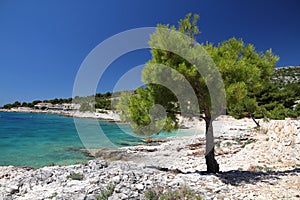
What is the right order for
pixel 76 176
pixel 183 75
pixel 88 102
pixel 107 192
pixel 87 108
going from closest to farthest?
→ pixel 107 192 → pixel 183 75 → pixel 76 176 → pixel 87 108 → pixel 88 102

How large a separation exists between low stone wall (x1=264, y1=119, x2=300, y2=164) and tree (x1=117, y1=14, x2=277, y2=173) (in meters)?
5.94

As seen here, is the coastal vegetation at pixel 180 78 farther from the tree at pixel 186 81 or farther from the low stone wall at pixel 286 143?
the low stone wall at pixel 286 143

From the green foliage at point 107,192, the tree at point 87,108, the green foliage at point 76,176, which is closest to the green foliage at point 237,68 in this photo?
the green foliage at point 107,192

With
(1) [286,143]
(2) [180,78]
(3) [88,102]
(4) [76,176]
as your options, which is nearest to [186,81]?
(2) [180,78]

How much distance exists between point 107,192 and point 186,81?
450 centimetres

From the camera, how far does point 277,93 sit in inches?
1378

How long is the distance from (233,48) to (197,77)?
9.14 ft

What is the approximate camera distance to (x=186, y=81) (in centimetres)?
730

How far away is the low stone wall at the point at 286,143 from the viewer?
1175 centimetres

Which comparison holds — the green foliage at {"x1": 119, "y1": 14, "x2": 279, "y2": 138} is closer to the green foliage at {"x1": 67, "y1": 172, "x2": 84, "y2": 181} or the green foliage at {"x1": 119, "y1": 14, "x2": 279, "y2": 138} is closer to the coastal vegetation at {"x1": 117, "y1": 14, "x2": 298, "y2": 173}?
the coastal vegetation at {"x1": 117, "y1": 14, "x2": 298, "y2": 173}

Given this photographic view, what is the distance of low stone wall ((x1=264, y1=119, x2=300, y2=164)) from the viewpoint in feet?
38.5

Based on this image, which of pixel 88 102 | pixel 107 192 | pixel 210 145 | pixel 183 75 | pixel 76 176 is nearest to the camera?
pixel 107 192

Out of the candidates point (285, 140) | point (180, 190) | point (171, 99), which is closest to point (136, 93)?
point (171, 99)

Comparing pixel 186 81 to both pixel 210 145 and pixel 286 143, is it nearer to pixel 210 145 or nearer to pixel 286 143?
pixel 210 145
